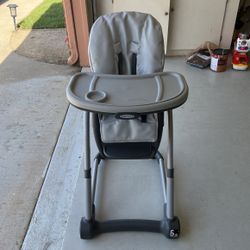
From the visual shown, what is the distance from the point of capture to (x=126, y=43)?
1.49 meters

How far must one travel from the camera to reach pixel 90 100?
113cm

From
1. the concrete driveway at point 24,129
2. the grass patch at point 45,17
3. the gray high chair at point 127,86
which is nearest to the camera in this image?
the gray high chair at point 127,86

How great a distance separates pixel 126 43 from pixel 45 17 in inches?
155

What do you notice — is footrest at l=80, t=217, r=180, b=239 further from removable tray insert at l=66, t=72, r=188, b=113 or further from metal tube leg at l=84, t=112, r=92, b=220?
removable tray insert at l=66, t=72, r=188, b=113

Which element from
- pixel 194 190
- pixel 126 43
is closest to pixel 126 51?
pixel 126 43

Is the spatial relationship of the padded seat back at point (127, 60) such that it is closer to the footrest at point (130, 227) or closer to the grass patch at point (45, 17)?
the footrest at point (130, 227)

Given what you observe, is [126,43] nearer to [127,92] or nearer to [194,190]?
[127,92]

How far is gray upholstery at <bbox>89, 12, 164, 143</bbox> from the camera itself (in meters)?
1.41

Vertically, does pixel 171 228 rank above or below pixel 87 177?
below

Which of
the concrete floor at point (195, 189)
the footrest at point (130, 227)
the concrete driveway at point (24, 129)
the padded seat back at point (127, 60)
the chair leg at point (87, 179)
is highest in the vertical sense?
the padded seat back at point (127, 60)

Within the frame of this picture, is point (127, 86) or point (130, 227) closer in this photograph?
point (127, 86)

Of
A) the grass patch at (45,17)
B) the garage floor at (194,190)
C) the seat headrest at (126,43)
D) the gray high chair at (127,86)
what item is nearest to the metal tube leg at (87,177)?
the gray high chair at (127,86)

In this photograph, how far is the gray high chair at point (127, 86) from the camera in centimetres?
130

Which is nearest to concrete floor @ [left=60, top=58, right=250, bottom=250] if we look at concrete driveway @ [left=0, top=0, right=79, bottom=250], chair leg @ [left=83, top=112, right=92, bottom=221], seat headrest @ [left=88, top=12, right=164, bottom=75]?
chair leg @ [left=83, top=112, right=92, bottom=221]
